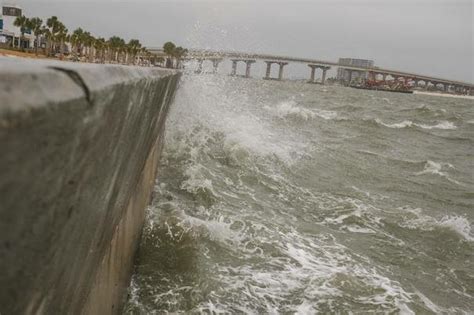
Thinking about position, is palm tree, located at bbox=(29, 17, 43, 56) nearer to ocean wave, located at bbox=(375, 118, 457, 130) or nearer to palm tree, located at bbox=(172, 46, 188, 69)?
palm tree, located at bbox=(172, 46, 188, 69)

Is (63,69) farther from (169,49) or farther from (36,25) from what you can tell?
(169,49)

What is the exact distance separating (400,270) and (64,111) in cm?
587

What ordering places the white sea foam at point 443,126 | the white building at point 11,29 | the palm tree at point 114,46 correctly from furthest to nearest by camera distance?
1. the palm tree at point 114,46
2. the white building at point 11,29
3. the white sea foam at point 443,126

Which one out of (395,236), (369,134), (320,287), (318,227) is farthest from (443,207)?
(369,134)

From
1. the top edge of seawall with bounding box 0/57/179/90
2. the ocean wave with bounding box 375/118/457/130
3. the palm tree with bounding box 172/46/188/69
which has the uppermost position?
the palm tree with bounding box 172/46/188/69

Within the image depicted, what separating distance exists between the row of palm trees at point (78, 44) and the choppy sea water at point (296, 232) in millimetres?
34829

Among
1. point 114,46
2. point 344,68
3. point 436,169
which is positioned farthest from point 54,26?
point 344,68

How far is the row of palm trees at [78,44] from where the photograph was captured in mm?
46381

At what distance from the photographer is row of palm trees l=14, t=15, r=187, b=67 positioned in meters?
46.4

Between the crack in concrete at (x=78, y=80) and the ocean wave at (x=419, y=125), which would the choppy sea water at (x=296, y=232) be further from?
the ocean wave at (x=419, y=125)

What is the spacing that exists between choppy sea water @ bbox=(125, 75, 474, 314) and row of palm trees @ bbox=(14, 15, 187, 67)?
114 ft

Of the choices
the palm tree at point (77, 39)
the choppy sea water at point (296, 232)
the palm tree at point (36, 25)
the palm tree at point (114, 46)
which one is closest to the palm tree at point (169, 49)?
the palm tree at point (114, 46)

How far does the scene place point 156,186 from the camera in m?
8.10

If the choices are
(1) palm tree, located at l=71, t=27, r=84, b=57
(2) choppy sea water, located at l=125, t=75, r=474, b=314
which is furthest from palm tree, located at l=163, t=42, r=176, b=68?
(2) choppy sea water, located at l=125, t=75, r=474, b=314
